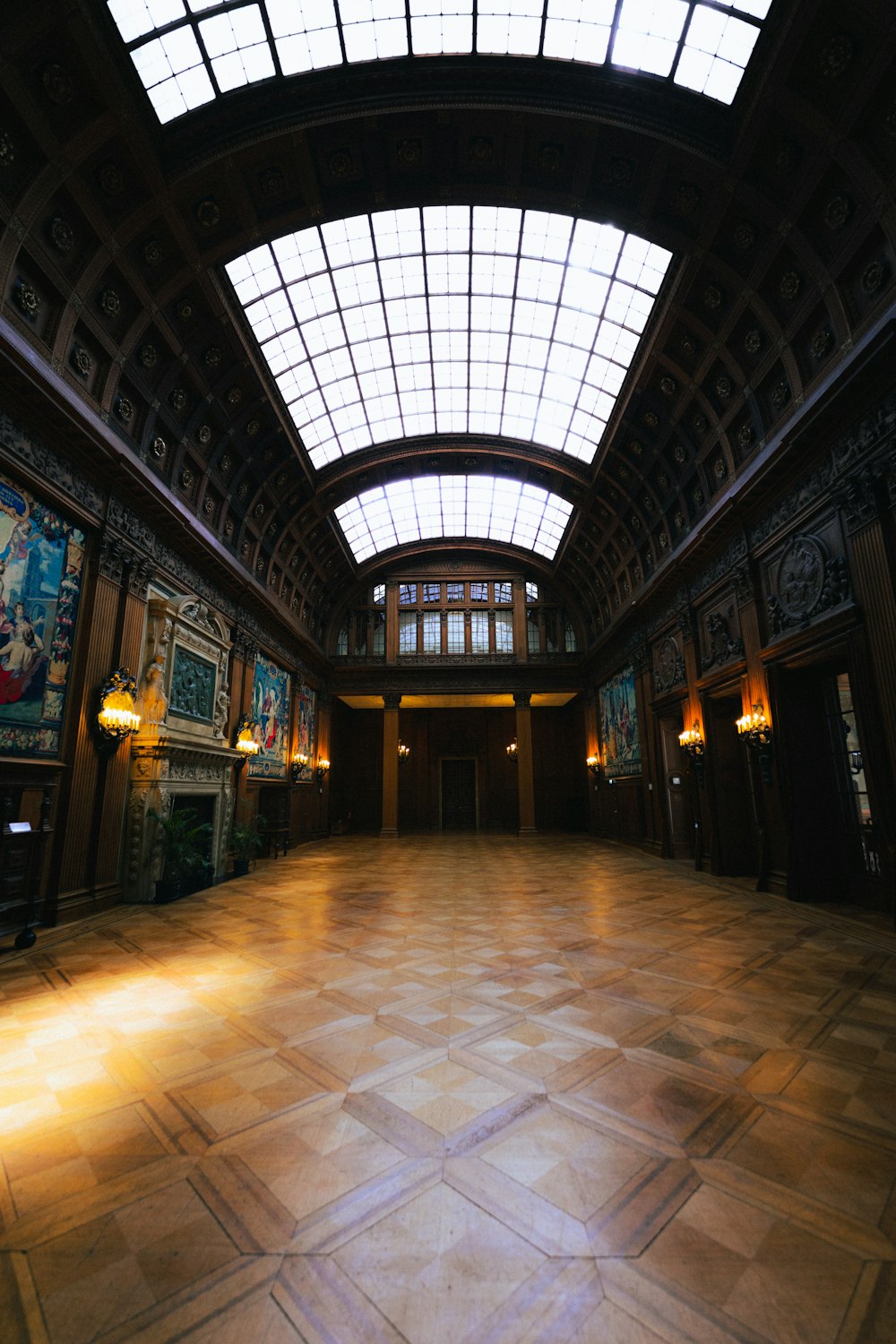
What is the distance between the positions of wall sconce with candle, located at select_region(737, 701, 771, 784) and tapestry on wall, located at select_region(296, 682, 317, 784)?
1500 centimetres

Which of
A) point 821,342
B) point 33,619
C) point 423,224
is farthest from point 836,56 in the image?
point 33,619

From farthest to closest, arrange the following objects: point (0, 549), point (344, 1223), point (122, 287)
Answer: point (122, 287)
point (0, 549)
point (344, 1223)

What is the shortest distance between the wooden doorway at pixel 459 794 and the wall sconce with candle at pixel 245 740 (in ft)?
49.2

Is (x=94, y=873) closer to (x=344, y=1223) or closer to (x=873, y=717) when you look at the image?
(x=344, y=1223)

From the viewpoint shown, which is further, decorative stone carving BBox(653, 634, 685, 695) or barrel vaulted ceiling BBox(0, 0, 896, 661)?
decorative stone carving BBox(653, 634, 685, 695)

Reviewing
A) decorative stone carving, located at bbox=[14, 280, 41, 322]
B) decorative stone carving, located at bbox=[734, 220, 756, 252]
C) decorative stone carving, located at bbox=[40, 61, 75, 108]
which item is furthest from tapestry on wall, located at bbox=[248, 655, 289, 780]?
decorative stone carving, located at bbox=[734, 220, 756, 252]

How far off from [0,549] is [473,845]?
56.3ft

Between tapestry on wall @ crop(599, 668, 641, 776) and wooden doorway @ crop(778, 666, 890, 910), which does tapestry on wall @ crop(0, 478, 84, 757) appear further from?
tapestry on wall @ crop(599, 668, 641, 776)

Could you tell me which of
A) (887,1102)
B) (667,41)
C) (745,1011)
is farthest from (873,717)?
(667,41)

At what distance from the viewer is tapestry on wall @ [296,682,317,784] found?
2141cm

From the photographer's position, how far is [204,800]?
12.9 m

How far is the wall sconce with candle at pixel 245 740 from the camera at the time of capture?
15.0m

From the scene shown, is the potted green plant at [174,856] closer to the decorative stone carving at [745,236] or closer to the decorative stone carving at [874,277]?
the decorative stone carving at [874,277]

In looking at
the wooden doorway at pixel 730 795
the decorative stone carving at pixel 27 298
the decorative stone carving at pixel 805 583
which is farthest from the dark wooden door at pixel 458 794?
the decorative stone carving at pixel 27 298
